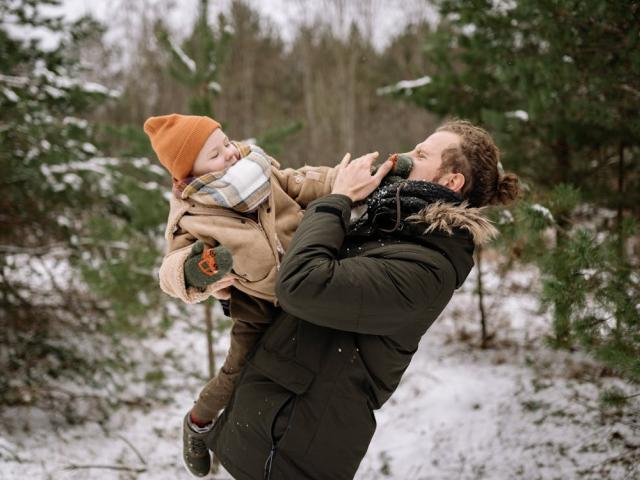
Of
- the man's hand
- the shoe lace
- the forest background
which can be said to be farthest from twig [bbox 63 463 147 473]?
the man's hand

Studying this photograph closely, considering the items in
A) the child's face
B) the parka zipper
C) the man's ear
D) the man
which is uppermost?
the child's face

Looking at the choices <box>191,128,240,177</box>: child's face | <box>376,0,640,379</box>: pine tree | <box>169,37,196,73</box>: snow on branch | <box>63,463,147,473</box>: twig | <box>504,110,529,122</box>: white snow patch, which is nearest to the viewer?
<box>191,128,240,177</box>: child's face

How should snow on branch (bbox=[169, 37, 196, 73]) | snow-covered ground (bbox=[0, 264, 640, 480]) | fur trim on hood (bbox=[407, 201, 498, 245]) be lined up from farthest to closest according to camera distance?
snow on branch (bbox=[169, 37, 196, 73])
snow-covered ground (bbox=[0, 264, 640, 480])
fur trim on hood (bbox=[407, 201, 498, 245])

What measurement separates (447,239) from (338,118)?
52.6 ft

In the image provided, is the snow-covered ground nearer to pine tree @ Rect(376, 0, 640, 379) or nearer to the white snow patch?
pine tree @ Rect(376, 0, 640, 379)

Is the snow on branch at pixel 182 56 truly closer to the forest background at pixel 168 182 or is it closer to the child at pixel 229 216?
the forest background at pixel 168 182

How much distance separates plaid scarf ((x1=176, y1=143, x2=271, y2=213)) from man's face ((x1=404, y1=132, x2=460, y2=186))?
1.76 feet

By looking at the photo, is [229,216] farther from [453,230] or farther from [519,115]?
[519,115]

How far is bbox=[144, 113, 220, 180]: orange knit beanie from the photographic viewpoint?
1866mm

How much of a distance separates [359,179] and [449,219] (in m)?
0.33

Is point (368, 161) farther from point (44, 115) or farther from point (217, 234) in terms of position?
point (44, 115)

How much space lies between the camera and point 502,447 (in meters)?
4.86

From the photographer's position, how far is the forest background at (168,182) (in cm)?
290

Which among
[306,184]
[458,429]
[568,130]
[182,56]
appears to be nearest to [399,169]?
[306,184]
